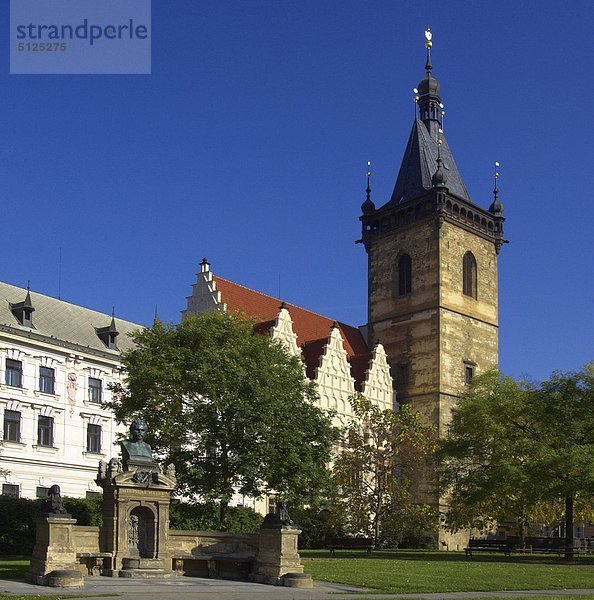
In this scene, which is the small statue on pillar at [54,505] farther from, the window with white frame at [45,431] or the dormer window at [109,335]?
the dormer window at [109,335]

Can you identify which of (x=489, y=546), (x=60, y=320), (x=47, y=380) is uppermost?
(x=60, y=320)

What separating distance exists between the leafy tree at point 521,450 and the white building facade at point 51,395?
58.6 feet

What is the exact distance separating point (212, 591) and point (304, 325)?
47.1 metres

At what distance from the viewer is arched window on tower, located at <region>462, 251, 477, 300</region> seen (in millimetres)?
72062

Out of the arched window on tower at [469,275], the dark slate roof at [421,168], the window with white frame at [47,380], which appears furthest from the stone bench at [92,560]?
the dark slate roof at [421,168]

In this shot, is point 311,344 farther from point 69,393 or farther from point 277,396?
point 277,396

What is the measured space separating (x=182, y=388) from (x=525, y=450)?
51.4 ft

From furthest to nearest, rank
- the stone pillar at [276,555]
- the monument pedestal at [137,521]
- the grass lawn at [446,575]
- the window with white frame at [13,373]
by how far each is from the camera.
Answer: the window with white frame at [13,373] < the monument pedestal at [137,521] < the stone pillar at [276,555] < the grass lawn at [446,575]

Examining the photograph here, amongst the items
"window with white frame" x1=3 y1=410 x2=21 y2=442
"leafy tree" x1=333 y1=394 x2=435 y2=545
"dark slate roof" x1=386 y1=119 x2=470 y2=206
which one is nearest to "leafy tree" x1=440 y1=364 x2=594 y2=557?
"leafy tree" x1=333 y1=394 x2=435 y2=545

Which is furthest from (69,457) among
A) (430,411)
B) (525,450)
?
(430,411)

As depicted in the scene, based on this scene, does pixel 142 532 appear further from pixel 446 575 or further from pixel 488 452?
pixel 488 452

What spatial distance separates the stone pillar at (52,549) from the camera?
23.4 m

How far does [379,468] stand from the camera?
49875 millimetres

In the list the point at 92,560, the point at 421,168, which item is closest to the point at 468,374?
the point at 421,168
